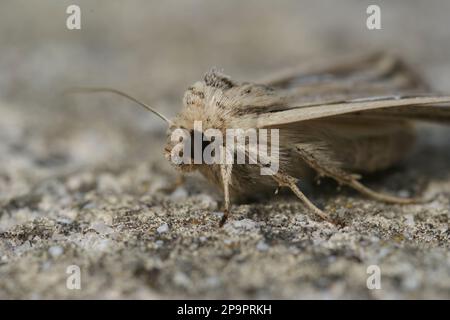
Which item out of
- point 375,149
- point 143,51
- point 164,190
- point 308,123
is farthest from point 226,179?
point 143,51

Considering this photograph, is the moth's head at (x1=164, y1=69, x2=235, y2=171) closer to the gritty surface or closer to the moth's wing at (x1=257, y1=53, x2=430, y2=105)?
the gritty surface

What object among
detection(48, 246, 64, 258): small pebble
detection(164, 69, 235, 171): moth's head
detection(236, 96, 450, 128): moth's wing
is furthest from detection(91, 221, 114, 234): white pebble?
detection(236, 96, 450, 128): moth's wing

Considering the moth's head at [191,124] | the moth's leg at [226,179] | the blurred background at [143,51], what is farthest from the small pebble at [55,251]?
the blurred background at [143,51]

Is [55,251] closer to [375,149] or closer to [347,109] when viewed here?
[347,109]

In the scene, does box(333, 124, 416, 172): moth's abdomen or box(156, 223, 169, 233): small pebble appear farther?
box(333, 124, 416, 172): moth's abdomen

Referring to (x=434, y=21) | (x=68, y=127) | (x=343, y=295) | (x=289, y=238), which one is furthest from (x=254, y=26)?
(x=343, y=295)

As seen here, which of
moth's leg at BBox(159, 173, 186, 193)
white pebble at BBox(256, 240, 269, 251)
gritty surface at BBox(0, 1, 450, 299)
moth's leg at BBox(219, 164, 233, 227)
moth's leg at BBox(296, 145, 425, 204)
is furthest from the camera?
moth's leg at BBox(159, 173, 186, 193)

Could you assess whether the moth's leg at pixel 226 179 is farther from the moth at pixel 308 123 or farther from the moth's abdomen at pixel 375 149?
the moth's abdomen at pixel 375 149
